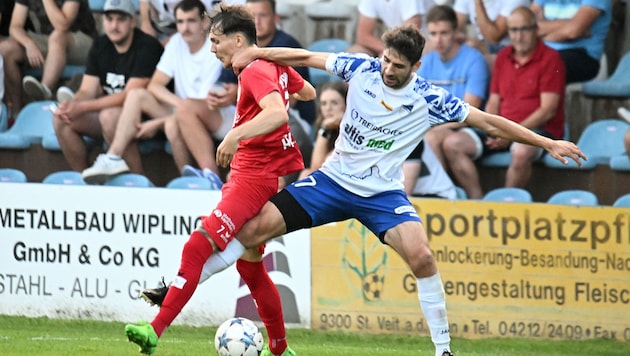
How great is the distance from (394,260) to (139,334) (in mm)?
3951

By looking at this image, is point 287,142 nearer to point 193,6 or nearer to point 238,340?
point 238,340

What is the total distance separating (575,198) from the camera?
10.8m

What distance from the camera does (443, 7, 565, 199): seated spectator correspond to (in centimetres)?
1080

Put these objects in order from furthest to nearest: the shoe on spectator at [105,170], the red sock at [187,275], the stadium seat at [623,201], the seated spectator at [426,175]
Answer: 1. the shoe on spectator at [105,170]
2. the seated spectator at [426,175]
3. the stadium seat at [623,201]
4. the red sock at [187,275]

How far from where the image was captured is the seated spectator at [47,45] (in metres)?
12.2

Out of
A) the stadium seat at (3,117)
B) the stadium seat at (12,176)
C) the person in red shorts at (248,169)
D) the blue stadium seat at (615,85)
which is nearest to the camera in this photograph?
the person in red shorts at (248,169)

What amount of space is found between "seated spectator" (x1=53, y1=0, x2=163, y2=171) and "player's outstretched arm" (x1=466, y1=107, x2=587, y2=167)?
5122mm

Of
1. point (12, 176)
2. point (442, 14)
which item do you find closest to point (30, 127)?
point (12, 176)

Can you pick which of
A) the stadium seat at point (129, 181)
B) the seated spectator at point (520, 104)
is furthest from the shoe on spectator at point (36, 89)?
the seated spectator at point (520, 104)

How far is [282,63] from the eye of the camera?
7.39 metres

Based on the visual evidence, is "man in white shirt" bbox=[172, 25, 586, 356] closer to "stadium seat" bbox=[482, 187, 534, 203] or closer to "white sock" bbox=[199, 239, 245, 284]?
"white sock" bbox=[199, 239, 245, 284]

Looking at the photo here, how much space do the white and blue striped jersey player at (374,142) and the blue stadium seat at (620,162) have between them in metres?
3.81

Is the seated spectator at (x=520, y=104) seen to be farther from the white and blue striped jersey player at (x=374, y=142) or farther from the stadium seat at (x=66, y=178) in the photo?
the stadium seat at (x=66, y=178)

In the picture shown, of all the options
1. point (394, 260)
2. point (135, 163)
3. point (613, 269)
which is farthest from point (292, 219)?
point (135, 163)
